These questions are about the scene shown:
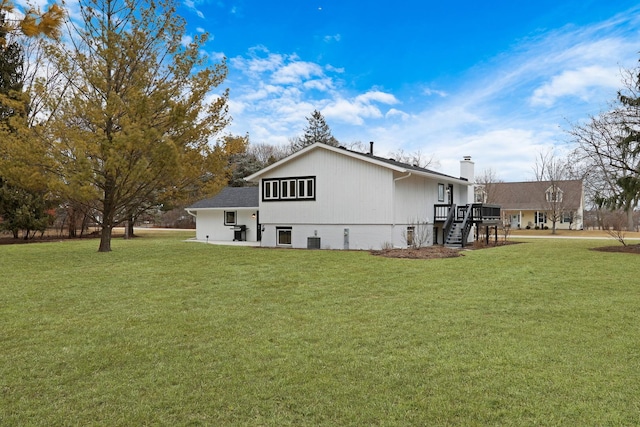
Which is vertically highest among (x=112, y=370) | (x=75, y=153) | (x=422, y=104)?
(x=422, y=104)

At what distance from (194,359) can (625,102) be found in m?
19.6

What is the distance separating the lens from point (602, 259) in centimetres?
1323

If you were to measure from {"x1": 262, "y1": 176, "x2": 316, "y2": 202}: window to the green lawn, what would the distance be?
34.4 ft

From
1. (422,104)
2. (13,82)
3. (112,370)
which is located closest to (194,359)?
(112,370)

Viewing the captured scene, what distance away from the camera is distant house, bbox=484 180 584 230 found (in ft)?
135

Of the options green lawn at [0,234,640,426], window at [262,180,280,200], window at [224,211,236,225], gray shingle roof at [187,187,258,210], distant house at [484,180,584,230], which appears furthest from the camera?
distant house at [484,180,584,230]

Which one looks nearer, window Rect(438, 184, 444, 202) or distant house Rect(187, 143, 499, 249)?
distant house Rect(187, 143, 499, 249)

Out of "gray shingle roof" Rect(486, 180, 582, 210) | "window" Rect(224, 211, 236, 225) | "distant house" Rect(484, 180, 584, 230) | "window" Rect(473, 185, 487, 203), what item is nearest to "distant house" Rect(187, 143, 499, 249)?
"window" Rect(224, 211, 236, 225)

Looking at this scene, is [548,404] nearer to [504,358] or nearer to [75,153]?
[504,358]

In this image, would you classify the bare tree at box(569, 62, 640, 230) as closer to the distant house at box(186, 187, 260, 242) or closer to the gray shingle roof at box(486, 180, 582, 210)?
the distant house at box(186, 187, 260, 242)

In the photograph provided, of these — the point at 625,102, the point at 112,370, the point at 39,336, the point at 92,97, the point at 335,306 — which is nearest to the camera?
the point at 112,370

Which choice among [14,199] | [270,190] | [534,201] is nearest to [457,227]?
[270,190]

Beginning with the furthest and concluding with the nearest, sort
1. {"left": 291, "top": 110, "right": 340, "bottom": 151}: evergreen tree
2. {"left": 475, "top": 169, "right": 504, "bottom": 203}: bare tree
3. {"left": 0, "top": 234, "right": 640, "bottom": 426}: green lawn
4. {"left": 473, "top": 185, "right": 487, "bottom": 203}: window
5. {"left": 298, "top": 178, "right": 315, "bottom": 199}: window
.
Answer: {"left": 291, "top": 110, "right": 340, "bottom": 151}: evergreen tree < {"left": 473, "top": 185, "right": 487, "bottom": 203}: window < {"left": 475, "top": 169, "right": 504, "bottom": 203}: bare tree < {"left": 298, "top": 178, "right": 315, "bottom": 199}: window < {"left": 0, "top": 234, "right": 640, "bottom": 426}: green lawn

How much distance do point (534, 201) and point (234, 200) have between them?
3288 cm
